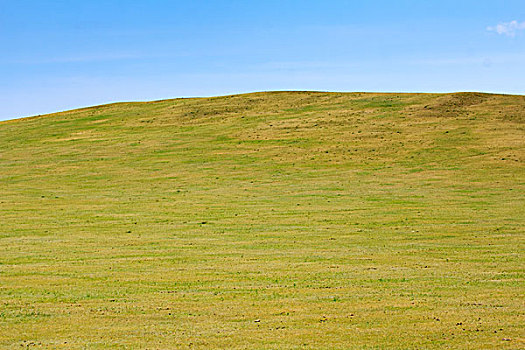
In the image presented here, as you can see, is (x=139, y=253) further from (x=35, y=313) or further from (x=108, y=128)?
(x=108, y=128)

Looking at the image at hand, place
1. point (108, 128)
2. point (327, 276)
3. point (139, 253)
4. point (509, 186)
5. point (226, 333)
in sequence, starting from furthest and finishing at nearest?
1. point (108, 128)
2. point (509, 186)
3. point (139, 253)
4. point (327, 276)
5. point (226, 333)

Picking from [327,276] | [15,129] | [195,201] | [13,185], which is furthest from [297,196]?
[15,129]

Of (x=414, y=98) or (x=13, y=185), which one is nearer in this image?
(x=13, y=185)

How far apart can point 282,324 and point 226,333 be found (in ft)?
4.13

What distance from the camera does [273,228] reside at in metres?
25.5

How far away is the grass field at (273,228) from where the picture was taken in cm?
1249

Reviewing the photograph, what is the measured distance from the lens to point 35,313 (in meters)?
13.4

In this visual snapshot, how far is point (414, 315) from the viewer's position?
12961mm

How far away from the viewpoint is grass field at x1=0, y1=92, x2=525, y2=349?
12492mm

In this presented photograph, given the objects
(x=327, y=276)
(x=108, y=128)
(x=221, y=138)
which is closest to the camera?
(x=327, y=276)

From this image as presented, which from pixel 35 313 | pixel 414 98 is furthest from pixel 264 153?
pixel 35 313

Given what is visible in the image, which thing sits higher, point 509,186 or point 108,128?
point 108,128

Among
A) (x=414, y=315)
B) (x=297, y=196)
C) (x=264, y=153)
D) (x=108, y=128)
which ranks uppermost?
(x=108, y=128)

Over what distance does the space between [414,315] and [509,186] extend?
85.2 ft
